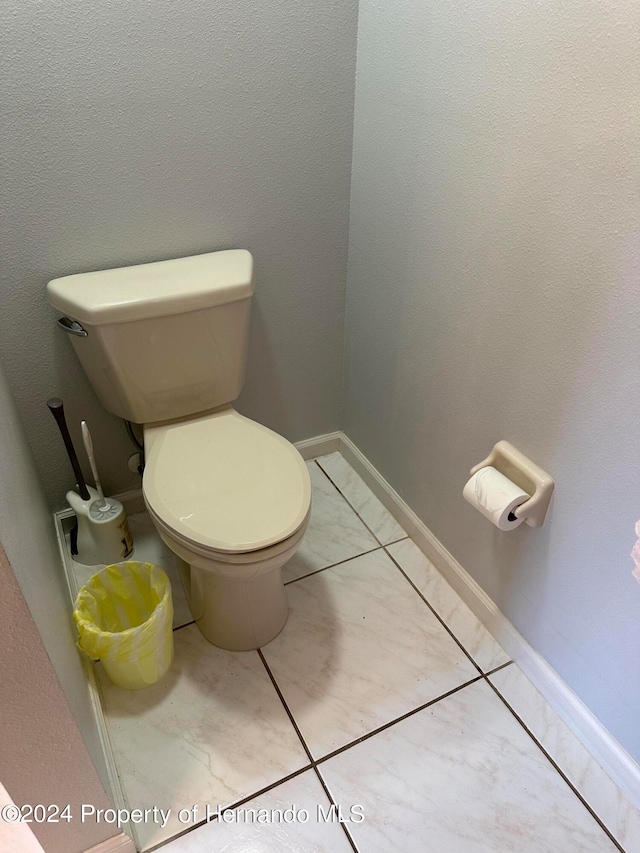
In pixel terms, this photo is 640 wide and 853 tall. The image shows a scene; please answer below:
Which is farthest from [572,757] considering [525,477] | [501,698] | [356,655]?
[525,477]

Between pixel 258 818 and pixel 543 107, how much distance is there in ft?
4.47

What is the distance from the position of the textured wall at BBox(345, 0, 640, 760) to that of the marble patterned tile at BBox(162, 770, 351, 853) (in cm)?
58

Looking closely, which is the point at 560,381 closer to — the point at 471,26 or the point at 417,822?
the point at 471,26

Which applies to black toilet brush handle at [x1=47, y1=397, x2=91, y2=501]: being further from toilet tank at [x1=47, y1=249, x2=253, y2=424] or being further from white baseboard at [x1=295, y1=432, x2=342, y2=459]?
white baseboard at [x1=295, y1=432, x2=342, y2=459]

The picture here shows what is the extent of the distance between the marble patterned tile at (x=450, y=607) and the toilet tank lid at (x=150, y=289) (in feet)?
A: 2.77

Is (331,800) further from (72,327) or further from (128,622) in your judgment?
(72,327)

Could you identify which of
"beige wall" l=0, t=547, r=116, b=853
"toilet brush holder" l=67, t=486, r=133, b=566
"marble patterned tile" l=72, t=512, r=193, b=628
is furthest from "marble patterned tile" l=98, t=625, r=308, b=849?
Result: "toilet brush holder" l=67, t=486, r=133, b=566

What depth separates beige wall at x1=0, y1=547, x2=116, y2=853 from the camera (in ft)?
2.27

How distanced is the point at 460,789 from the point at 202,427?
0.95 metres

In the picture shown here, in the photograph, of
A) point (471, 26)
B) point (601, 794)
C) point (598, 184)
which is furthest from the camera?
point (601, 794)

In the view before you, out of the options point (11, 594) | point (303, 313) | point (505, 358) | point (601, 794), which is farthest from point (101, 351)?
point (601, 794)

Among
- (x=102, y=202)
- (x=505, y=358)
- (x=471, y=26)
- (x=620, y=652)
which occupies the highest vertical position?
(x=471, y=26)

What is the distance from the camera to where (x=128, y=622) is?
1382 millimetres

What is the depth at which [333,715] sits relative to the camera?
126 cm
